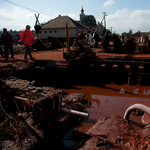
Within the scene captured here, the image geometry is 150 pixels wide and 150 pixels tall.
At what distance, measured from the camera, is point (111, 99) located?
6070mm

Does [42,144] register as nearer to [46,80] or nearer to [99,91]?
[99,91]

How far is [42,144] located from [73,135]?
3.34 ft

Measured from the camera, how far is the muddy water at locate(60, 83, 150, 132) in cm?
428

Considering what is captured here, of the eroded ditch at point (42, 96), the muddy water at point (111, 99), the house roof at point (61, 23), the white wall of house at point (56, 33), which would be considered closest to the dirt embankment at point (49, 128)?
the eroded ditch at point (42, 96)

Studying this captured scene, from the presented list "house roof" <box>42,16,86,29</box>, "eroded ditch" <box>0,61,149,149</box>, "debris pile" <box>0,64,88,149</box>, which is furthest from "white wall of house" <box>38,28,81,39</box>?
"debris pile" <box>0,64,88,149</box>

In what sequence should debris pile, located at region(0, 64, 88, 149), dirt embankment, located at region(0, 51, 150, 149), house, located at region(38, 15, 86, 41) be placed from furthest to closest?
house, located at region(38, 15, 86, 41) → debris pile, located at region(0, 64, 88, 149) → dirt embankment, located at region(0, 51, 150, 149)

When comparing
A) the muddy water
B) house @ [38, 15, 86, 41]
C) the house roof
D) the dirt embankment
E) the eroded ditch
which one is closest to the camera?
the dirt embankment

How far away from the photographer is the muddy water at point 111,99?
4281mm

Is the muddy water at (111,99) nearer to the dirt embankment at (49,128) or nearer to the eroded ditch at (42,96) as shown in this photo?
the eroded ditch at (42,96)

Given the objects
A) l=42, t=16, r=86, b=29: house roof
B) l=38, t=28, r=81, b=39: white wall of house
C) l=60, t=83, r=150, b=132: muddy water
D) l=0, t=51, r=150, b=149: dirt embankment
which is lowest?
l=60, t=83, r=150, b=132: muddy water

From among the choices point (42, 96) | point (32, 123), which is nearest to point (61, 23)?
point (42, 96)

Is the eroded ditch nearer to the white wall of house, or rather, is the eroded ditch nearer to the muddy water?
the muddy water

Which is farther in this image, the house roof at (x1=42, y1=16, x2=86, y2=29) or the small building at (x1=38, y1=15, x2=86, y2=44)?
the house roof at (x1=42, y1=16, x2=86, y2=29)

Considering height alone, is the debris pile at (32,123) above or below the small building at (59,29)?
below
